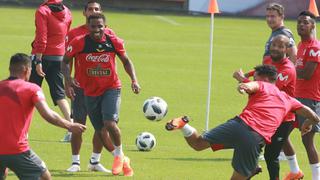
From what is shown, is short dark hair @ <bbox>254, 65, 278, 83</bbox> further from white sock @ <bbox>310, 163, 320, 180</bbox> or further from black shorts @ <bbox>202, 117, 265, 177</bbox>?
white sock @ <bbox>310, 163, 320, 180</bbox>

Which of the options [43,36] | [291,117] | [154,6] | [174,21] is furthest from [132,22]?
[291,117]

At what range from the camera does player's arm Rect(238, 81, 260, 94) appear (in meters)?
10.3

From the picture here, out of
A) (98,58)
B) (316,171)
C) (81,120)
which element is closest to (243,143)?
(316,171)

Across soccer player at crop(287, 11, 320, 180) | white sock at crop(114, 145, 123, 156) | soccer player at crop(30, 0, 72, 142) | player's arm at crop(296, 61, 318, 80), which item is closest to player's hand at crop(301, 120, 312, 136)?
soccer player at crop(287, 11, 320, 180)

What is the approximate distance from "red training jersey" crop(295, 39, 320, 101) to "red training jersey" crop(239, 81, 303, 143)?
8.07 ft

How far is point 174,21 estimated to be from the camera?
147 ft

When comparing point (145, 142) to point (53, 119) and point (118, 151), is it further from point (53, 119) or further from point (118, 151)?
point (53, 119)

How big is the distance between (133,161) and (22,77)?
15.0 feet

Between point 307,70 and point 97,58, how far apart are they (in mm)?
3040

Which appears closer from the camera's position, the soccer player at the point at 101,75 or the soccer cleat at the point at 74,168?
the soccer player at the point at 101,75

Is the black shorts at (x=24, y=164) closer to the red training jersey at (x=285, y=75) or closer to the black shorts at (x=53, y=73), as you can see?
the red training jersey at (x=285, y=75)

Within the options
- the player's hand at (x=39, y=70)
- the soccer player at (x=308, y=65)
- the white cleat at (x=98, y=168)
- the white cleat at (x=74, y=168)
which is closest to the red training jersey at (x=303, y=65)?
the soccer player at (x=308, y=65)

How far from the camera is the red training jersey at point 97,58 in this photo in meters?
12.9

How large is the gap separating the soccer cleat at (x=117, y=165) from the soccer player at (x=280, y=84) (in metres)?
2.18
